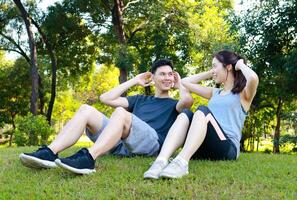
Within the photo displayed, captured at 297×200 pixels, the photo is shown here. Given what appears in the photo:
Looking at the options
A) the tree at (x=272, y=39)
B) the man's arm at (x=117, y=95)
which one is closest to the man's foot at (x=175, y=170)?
the man's arm at (x=117, y=95)

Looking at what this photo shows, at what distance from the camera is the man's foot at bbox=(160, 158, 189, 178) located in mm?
3473

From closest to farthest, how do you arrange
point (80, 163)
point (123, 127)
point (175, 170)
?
1. point (175, 170)
2. point (80, 163)
3. point (123, 127)

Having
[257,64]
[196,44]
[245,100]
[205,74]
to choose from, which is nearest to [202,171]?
[245,100]

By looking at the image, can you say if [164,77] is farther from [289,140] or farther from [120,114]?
[289,140]

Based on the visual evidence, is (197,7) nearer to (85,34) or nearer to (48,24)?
(85,34)

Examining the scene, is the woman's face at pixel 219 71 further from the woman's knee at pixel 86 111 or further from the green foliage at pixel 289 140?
the green foliage at pixel 289 140

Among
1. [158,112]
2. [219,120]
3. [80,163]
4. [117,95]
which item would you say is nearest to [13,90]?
[117,95]

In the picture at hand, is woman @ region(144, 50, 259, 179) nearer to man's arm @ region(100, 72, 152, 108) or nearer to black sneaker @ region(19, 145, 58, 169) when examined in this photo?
man's arm @ region(100, 72, 152, 108)

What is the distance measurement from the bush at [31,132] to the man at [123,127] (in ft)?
26.9

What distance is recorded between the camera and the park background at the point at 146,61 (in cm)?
355

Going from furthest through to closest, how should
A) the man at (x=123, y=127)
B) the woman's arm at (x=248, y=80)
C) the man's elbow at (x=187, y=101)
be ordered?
1. the man's elbow at (x=187, y=101)
2. the woman's arm at (x=248, y=80)
3. the man at (x=123, y=127)

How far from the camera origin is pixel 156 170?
139 inches

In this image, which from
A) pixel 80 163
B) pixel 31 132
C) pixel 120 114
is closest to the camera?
pixel 80 163

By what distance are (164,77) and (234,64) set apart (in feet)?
2.90
